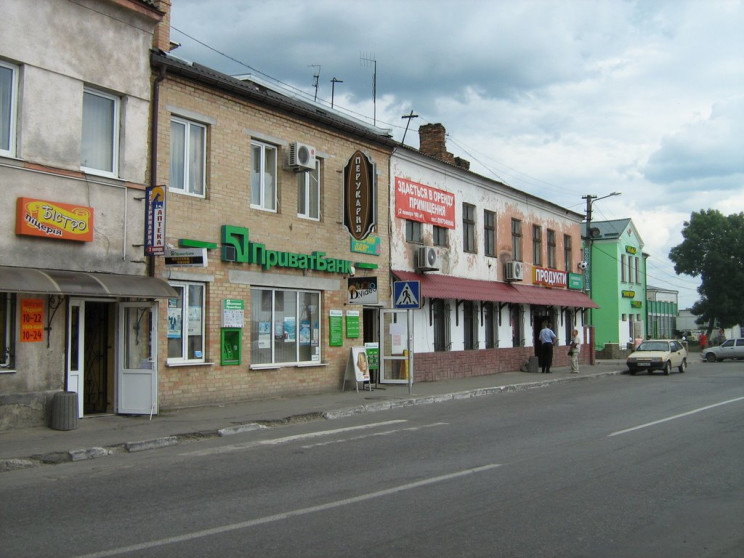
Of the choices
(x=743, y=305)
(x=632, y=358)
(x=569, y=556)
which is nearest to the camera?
(x=569, y=556)

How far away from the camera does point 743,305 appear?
66812 millimetres

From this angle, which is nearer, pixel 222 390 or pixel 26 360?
pixel 26 360

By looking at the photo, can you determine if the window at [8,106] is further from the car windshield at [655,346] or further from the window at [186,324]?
the car windshield at [655,346]

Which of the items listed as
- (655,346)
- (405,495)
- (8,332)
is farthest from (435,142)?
(405,495)

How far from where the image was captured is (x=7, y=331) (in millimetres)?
12117

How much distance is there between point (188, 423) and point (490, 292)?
15.1 metres

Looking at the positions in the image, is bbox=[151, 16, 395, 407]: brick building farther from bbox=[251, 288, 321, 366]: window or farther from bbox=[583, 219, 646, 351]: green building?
bbox=[583, 219, 646, 351]: green building

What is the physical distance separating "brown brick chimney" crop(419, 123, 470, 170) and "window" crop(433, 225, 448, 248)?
350 cm

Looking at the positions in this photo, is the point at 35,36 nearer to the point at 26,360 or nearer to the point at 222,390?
the point at 26,360

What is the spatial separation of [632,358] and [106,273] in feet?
73.4

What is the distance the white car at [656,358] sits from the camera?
2889 centimetres

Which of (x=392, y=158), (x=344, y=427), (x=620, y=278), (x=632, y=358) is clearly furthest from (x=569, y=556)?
(x=620, y=278)

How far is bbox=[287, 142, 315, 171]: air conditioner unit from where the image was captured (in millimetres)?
17578

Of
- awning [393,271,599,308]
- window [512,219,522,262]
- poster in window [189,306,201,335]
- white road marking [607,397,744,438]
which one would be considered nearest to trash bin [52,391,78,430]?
poster in window [189,306,201,335]
